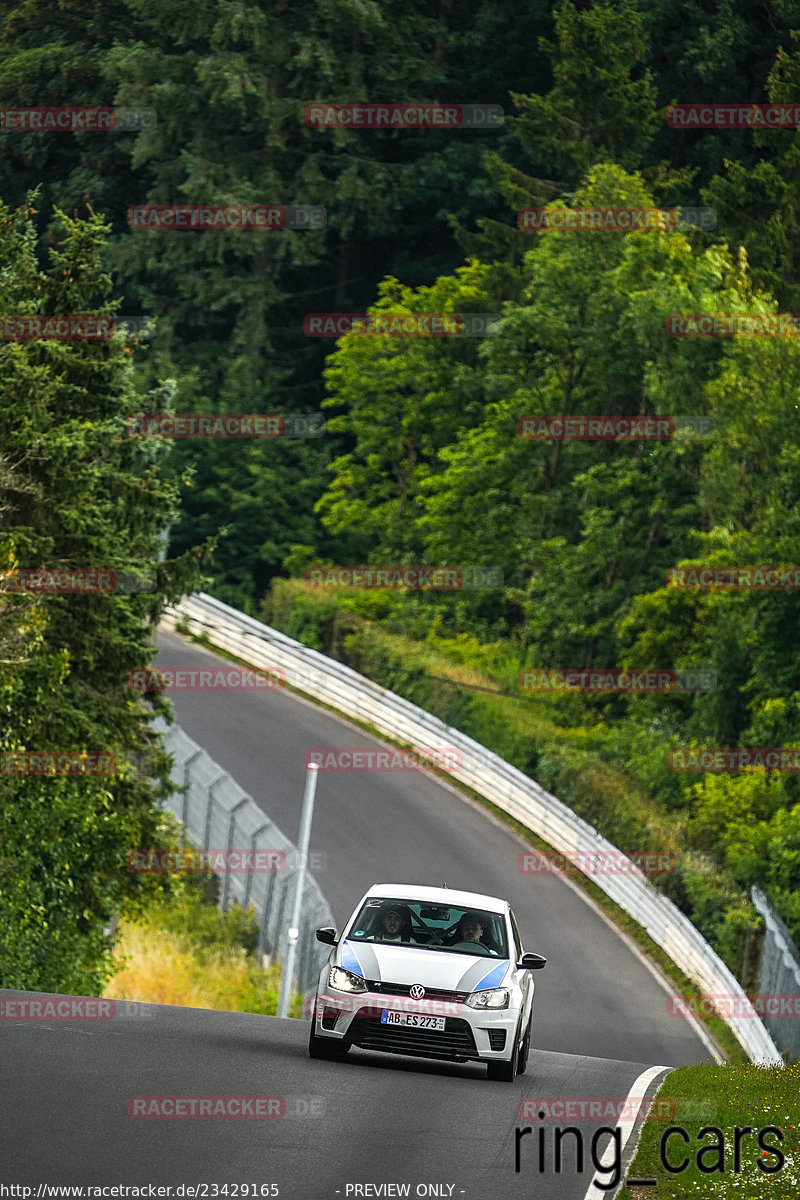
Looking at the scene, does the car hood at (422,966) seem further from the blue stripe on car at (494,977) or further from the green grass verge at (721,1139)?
the green grass verge at (721,1139)

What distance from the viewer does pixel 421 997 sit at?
13.4m

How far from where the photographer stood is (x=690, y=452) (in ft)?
165

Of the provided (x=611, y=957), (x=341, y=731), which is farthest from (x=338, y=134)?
(x=611, y=957)

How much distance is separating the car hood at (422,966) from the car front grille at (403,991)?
3cm

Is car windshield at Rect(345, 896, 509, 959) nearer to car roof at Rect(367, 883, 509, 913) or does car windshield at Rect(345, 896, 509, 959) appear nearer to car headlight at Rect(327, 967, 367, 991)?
car roof at Rect(367, 883, 509, 913)

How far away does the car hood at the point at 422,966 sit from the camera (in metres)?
13.5

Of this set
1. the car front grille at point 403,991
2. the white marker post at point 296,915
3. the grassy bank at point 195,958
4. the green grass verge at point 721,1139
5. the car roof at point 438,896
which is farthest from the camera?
the grassy bank at point 195,958

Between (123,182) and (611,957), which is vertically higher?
(123,182)

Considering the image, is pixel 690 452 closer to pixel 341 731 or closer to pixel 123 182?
pixel 341 731

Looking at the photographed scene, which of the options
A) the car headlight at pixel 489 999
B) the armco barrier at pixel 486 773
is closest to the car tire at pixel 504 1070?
the car headlight at pixel 489 999

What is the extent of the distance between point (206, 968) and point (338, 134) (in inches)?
1727

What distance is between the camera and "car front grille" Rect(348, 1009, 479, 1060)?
13344 millimetres

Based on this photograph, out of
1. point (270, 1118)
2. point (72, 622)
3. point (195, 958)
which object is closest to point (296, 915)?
point (195, 958)

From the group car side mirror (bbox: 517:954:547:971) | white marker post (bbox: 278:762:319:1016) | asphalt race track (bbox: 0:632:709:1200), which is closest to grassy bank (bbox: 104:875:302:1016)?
white marker post (bbox: 278:762:319:1016)
